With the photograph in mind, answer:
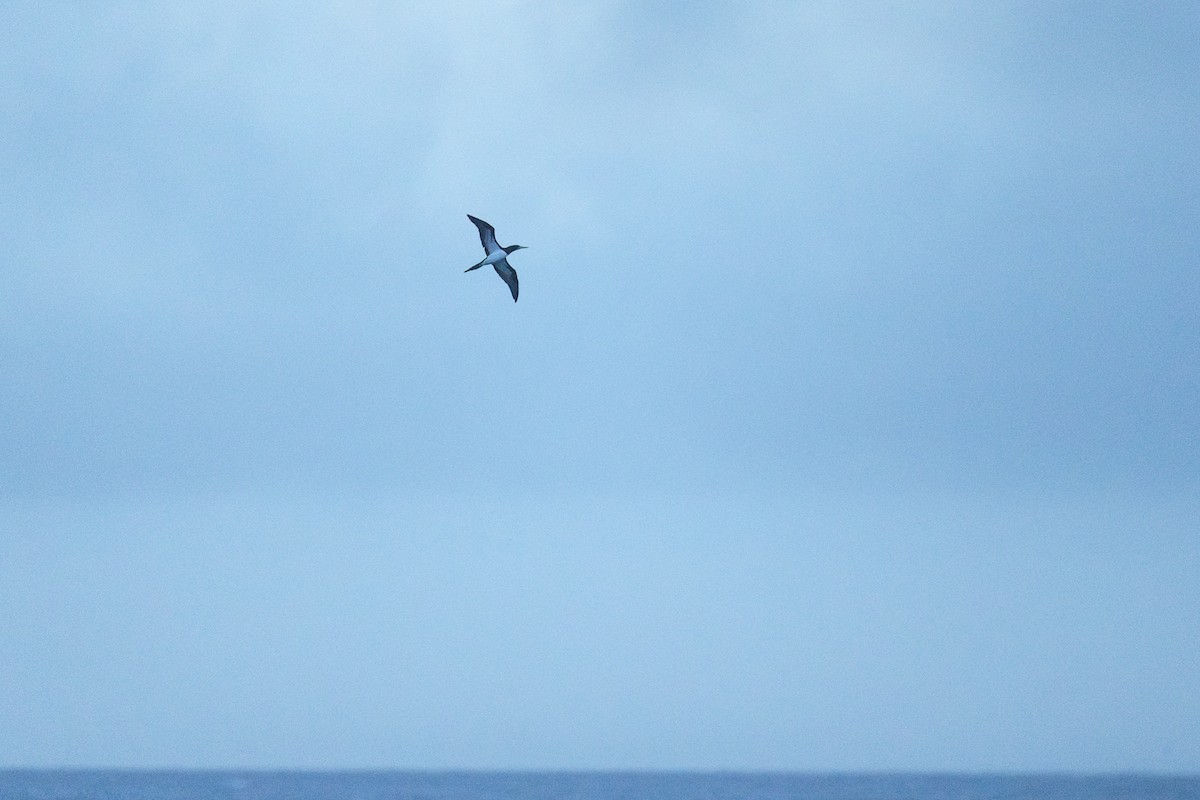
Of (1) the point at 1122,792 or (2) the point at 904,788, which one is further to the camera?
(2) the point at 904,788

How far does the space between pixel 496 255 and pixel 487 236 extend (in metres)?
0.58

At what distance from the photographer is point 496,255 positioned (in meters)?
38.2

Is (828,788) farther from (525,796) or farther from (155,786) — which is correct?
(155,786)

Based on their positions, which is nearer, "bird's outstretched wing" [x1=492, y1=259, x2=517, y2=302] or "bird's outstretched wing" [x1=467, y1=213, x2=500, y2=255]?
"bird's outstretched wing" [x1=467, y1=213, x2=500, y2=255]

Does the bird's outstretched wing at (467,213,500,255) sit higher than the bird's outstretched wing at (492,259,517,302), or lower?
higher

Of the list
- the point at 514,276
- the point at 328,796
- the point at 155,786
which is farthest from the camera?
the point at 155,786

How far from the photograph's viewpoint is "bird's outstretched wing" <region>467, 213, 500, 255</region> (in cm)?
3746

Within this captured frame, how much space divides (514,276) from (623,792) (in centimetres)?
9956

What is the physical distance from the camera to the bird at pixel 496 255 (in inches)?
1485

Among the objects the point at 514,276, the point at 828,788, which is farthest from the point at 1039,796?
the point at 514,276

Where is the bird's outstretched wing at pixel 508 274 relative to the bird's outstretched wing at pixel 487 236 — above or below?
below

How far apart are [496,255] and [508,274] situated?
40.2 inches

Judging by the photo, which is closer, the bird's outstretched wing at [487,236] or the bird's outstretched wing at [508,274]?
the bird's outstretched wing at [487,236]

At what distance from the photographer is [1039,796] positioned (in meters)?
120
